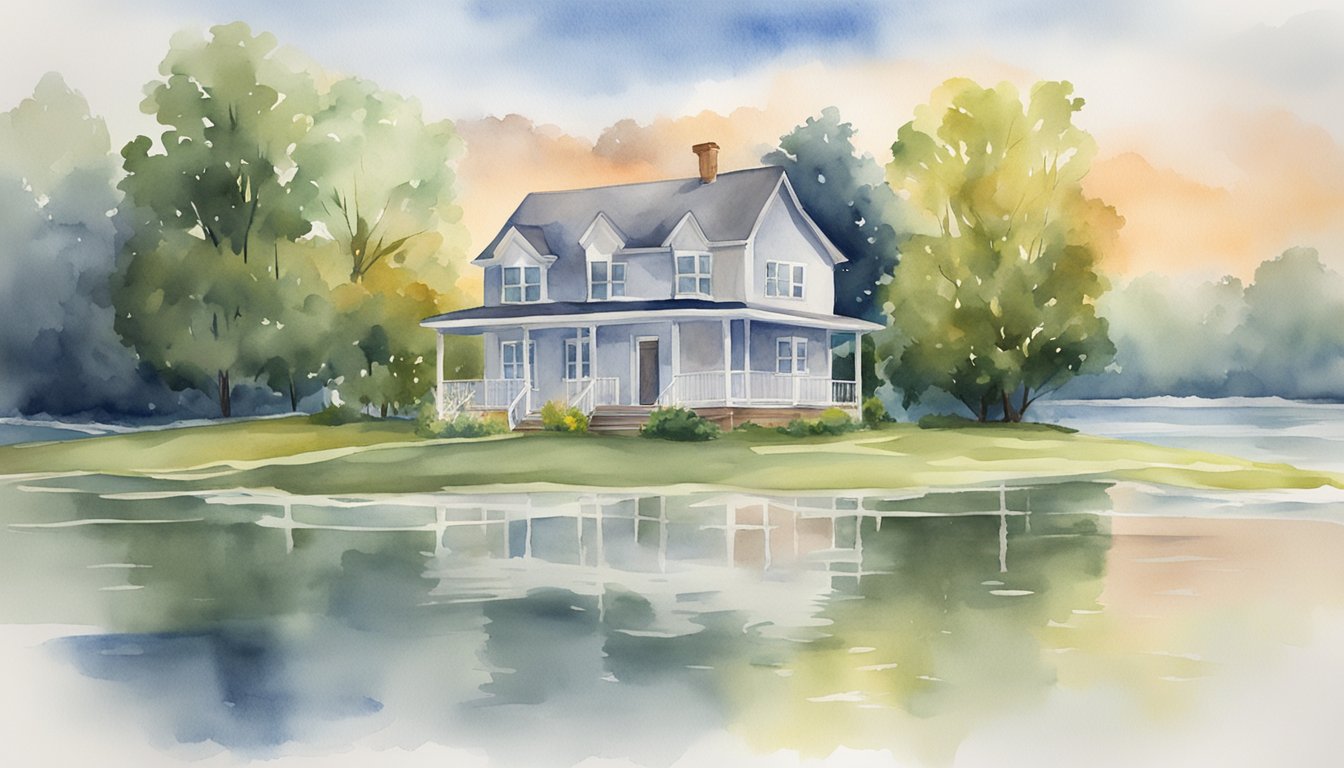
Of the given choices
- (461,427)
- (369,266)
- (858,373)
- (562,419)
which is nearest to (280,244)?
(369,266)

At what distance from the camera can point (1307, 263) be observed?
615 inches

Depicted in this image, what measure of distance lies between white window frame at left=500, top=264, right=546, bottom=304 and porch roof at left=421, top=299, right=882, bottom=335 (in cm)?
41

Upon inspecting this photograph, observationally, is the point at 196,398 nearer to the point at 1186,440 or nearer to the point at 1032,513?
the point at 1032,513

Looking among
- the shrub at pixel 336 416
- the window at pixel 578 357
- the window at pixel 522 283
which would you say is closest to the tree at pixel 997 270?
the window at pixel 578 357

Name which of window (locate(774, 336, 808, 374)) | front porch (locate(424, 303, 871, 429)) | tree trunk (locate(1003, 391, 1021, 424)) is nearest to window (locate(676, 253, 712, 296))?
front porch (locate(424, 303, 871, 429))

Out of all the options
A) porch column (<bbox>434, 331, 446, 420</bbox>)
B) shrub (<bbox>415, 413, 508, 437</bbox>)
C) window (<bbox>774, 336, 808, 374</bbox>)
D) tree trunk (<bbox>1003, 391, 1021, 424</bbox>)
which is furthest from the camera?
window (<bbox>774, 336, 808, 374</bbox>)

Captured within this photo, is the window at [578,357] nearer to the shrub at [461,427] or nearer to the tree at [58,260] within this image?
the shrub at [461,427]

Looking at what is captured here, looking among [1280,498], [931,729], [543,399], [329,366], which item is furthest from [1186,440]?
[931,729]

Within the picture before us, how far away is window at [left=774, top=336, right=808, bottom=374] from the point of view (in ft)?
116

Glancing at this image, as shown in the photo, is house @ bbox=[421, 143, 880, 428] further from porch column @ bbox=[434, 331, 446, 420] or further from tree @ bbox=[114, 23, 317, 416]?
tree @ bbox=[114, 23, 317, 416]

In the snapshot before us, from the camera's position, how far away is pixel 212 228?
3388 centimetres

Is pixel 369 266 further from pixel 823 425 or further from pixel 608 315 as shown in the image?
pixel 823 425

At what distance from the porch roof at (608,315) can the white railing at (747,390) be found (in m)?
1.53

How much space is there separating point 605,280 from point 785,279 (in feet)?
16.9
